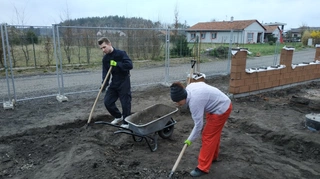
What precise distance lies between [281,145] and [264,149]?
1.65 ft

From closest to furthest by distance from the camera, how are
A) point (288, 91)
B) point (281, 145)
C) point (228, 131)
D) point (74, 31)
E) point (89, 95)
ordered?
point (281, 145) → point (228, 131) → point (89, 95) → point (288, 91) → point (74, 31)

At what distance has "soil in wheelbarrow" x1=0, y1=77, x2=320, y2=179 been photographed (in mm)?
3396

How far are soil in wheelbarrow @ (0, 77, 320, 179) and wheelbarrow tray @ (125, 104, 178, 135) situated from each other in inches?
15.7

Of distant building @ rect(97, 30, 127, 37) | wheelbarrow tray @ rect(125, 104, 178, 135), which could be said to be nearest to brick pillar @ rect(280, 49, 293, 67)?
wheelbarrow tray @ rect(125, 104, 178, 135)

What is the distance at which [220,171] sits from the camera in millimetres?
3439

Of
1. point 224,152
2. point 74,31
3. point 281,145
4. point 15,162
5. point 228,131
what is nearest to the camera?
point 15,162

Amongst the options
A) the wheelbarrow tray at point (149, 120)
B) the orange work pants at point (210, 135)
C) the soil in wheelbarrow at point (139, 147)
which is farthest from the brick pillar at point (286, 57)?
the orange work pants at point (210, 135)

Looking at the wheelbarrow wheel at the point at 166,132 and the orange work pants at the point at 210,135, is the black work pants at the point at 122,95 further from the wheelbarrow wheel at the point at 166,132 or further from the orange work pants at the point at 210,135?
the orange work pants at the point at 210,135

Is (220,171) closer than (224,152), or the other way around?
(220,171)

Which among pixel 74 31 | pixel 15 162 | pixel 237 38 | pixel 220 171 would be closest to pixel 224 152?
pixel 220 171

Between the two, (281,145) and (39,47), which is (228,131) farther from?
(39,47)

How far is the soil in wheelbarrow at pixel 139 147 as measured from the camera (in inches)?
134

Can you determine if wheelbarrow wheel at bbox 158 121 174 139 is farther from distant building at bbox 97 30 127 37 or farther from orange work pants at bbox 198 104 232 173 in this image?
distant building at bbox 97 30 127 37

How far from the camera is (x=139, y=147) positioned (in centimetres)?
416
